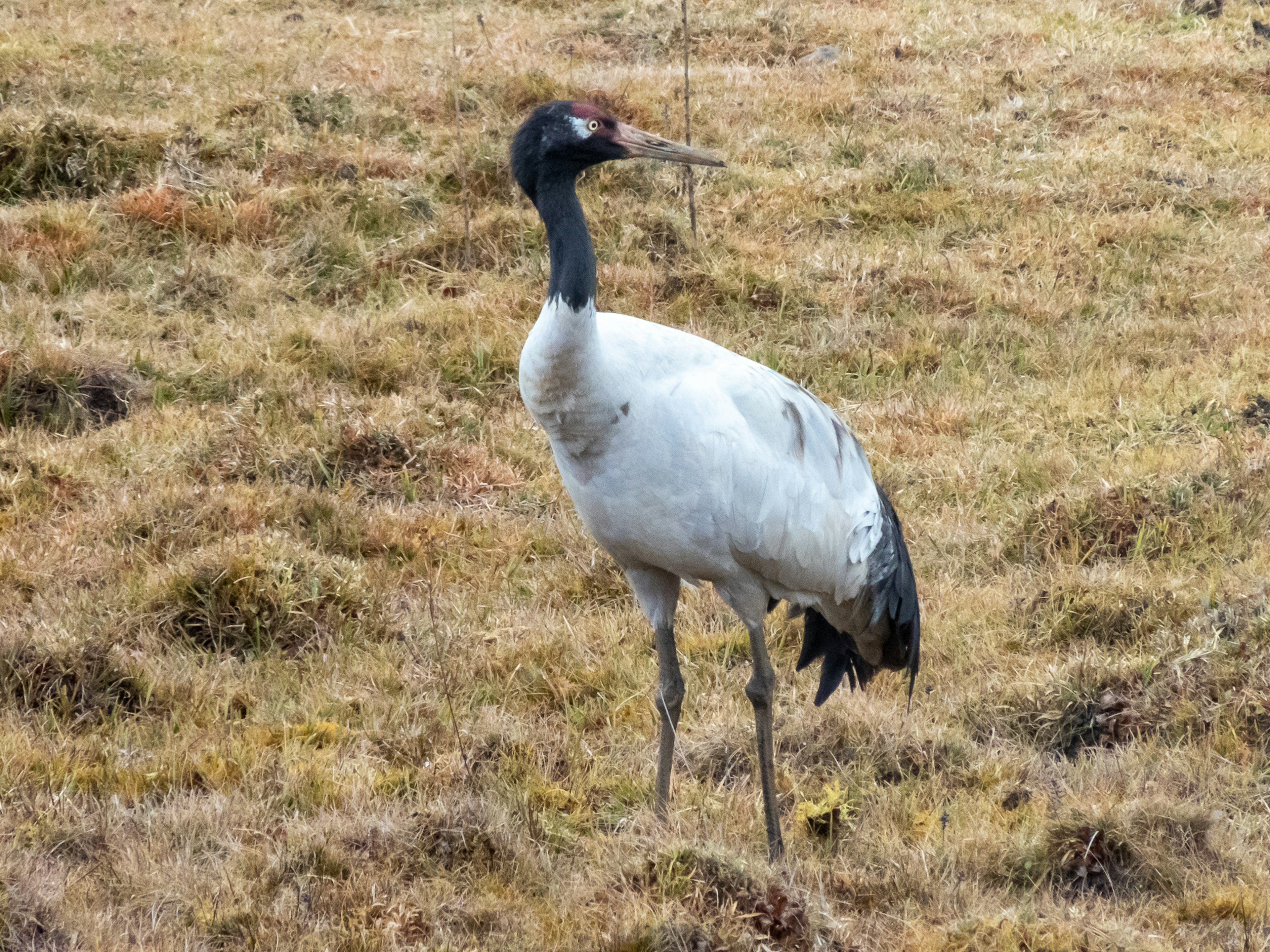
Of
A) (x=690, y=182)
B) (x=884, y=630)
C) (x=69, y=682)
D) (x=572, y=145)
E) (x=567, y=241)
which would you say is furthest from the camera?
(x=690, y=182)

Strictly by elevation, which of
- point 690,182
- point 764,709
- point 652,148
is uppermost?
point 652,148

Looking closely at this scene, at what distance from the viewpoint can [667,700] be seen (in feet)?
13.1

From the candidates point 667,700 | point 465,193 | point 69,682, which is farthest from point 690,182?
point 69,682

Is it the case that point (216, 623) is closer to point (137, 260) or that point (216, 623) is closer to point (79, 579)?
point (79, 579)

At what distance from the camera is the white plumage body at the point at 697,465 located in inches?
133

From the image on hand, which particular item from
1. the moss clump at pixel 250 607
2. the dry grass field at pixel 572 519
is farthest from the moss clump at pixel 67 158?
the moss clump at pixel 250 607

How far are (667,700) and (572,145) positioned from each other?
170cm

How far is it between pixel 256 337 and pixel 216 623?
272cm

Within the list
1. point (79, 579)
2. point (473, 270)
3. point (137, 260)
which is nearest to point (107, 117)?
point (137, 260)

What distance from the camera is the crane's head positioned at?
11.5ft

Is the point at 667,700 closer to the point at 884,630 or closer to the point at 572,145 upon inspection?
the point at 884,630

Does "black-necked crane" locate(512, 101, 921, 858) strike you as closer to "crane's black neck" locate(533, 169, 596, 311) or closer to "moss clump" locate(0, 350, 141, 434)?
"crane's black neck" locate(533, 169, 596, 311)

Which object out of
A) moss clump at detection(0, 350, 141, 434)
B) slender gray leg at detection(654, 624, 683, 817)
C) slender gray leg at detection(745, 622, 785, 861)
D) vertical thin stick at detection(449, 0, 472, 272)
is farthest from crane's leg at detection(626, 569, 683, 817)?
vertical thin stick at detection(449, 0, 472, 272)

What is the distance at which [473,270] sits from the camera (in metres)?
8.03
